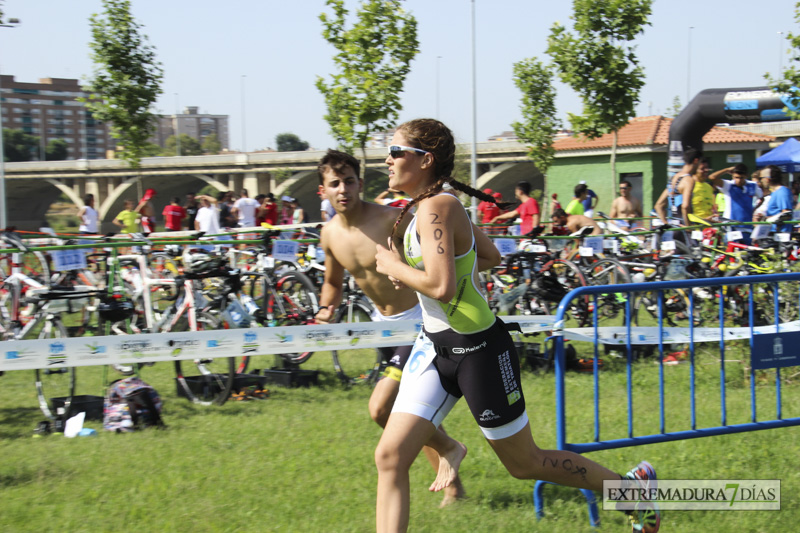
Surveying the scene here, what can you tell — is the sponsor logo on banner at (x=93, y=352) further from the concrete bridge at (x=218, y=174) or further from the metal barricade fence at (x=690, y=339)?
the concrete bridge at (x=218, y=174)

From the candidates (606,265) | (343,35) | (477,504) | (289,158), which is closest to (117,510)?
(477,504)

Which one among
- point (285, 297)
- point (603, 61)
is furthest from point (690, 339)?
point (603, 61)

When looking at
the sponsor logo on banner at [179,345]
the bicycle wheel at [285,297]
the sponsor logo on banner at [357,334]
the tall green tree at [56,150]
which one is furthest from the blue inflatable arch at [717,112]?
the tall green tree at [56,150]

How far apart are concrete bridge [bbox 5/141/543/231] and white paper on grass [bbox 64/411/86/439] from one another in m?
49.7

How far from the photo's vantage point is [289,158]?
6056cm

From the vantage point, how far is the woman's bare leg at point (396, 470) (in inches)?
113

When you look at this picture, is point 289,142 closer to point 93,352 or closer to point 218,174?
point 218,174

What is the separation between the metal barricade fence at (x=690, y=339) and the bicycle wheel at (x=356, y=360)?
203 cm

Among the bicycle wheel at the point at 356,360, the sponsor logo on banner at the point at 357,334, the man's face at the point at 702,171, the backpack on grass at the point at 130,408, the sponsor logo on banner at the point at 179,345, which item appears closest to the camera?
the sponsor logo on banner at the point at 357,334

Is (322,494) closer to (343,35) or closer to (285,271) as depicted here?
(285,271)

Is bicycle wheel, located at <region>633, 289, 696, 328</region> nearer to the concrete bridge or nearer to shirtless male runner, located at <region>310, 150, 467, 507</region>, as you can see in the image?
shirtless male runner, located at <region>310, 150, 467, 507</region>

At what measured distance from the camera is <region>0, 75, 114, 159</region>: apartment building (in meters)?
169

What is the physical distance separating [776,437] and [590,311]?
2379mm

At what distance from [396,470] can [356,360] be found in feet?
16.5
